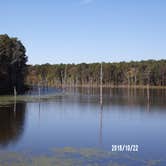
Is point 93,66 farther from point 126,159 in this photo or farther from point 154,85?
point 126,159

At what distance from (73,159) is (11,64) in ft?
207

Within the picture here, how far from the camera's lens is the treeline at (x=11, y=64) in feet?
241

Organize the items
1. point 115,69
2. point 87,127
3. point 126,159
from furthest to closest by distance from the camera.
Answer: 1. point 115,69
2. point 87,127
3. point 126,159

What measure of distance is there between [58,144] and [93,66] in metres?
141

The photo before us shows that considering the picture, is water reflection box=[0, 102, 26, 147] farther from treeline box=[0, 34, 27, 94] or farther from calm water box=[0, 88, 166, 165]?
treeline box=[0, 34, 27, 94]

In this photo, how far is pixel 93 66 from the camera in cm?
16238

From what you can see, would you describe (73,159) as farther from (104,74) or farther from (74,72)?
(74,72)

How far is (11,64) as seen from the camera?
78625mm

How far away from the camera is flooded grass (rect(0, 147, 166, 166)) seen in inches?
666

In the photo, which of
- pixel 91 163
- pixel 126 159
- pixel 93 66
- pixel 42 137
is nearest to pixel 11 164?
pixel 91 163

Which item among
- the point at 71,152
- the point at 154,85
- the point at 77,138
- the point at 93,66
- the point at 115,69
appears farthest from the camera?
the point at 93,66

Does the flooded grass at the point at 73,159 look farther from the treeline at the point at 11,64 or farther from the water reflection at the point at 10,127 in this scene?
the treeline at the point at 11,64

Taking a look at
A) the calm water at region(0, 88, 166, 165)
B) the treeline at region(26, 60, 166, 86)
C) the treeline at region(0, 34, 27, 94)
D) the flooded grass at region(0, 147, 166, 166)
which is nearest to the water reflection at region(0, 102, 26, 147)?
the calm water at region(0, 88, 166, 165)

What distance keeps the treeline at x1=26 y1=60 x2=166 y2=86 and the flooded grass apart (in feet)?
386
